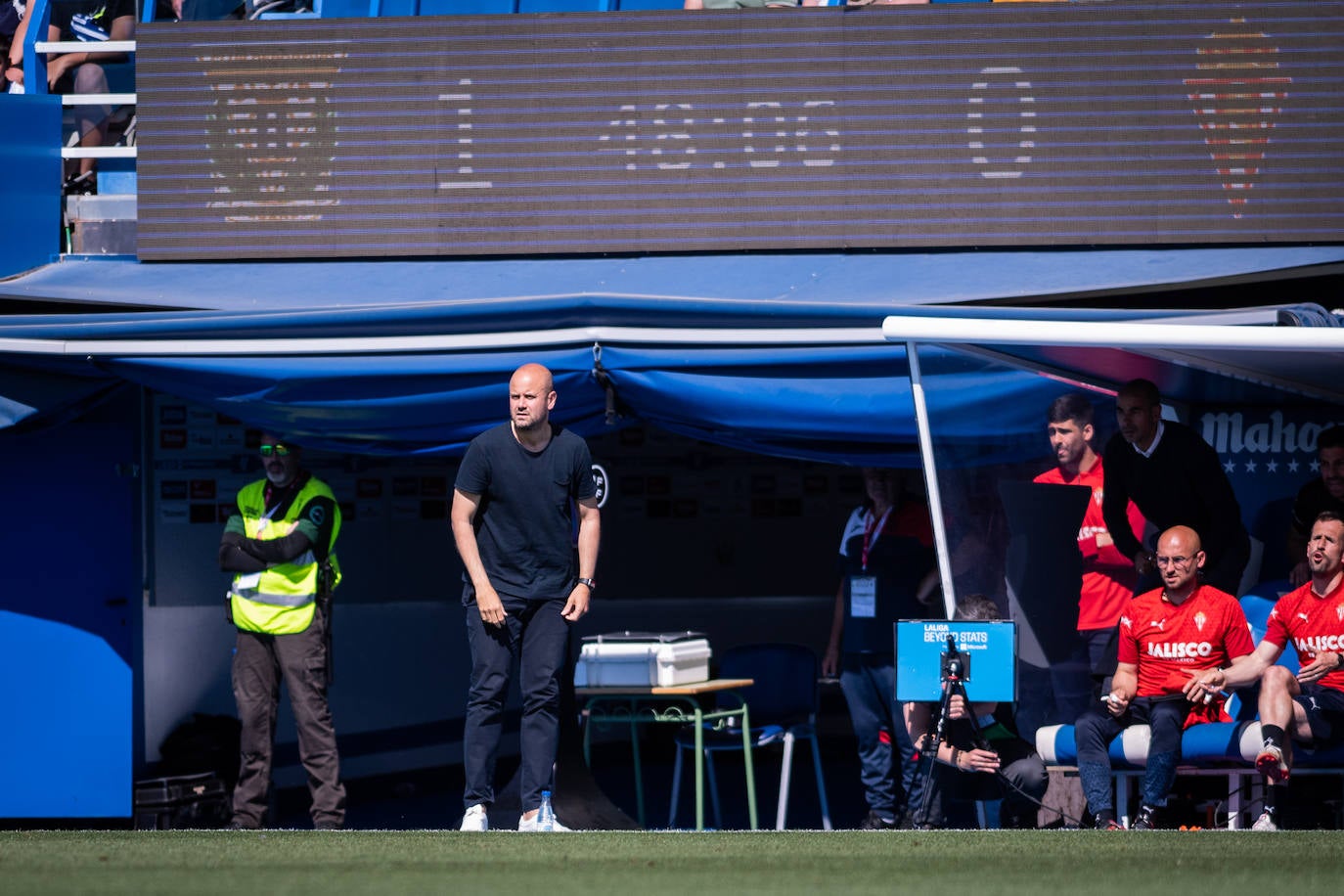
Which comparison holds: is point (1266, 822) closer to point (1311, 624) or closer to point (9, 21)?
point (1311, 624)

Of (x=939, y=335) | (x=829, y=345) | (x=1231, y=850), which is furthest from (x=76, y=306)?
(x=1231, y=850)

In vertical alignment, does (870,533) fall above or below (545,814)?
above

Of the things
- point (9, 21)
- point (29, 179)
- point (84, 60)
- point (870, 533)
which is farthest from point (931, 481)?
point (9, 21)

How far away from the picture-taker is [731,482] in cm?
985

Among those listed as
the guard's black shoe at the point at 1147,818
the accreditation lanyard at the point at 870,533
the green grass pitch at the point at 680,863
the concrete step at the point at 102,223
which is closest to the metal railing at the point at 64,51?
the concrete step at the point at 102,223

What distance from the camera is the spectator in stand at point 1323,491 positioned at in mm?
6156

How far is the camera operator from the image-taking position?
5.87 meters

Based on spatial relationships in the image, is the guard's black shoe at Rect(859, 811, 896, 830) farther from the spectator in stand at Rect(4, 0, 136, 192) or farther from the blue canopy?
the spectator in stand at Rect(4, 0, 136, 192)

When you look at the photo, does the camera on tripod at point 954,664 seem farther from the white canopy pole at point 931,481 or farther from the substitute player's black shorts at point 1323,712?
the substitute player's black shorts at point 1323,712

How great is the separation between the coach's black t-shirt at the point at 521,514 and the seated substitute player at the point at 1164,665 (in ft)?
6.24

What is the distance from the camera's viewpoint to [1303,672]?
5789 millimetres

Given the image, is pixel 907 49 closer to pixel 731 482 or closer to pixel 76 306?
pixel 731 482

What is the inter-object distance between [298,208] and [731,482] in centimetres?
→ 331

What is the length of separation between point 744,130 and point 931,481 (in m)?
2.24
